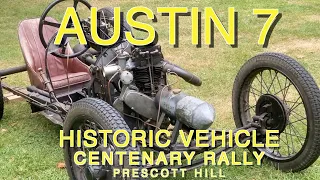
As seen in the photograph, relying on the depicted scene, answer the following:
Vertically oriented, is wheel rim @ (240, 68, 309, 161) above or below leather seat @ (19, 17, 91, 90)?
below

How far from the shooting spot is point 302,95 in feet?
11.0

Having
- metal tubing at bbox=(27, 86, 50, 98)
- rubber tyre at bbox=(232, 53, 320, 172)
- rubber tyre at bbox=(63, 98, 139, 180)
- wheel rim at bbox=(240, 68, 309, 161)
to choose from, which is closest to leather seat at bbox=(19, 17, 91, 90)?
metal tubing at bbox=(27, 86, 50, 98)

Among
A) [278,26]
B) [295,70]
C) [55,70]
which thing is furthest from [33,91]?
[278,26]

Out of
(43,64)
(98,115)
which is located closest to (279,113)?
(98,115)

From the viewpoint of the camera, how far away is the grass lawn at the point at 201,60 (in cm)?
403

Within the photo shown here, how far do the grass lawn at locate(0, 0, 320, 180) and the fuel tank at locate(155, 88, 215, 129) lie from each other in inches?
26.4

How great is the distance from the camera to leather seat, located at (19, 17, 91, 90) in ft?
15.4

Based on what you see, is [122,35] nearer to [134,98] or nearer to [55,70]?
[134,98]

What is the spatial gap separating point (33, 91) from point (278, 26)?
5.25 m

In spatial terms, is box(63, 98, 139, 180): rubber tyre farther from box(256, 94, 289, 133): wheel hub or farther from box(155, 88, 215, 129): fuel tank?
box(256, 94, 289, 133): wheel hub

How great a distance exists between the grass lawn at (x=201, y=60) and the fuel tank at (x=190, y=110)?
0.67 m

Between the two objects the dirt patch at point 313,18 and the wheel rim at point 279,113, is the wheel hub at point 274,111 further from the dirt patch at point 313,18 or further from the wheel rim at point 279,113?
the dirt patch at point 313,18

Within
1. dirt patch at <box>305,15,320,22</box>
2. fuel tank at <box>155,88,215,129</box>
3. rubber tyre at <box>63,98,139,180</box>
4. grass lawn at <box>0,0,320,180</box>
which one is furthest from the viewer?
dirt patch at <box>305,15,320,22</box>

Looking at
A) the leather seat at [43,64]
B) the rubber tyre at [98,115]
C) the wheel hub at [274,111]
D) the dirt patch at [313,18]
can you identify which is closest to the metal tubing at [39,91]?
the leather seat at [43,64]
